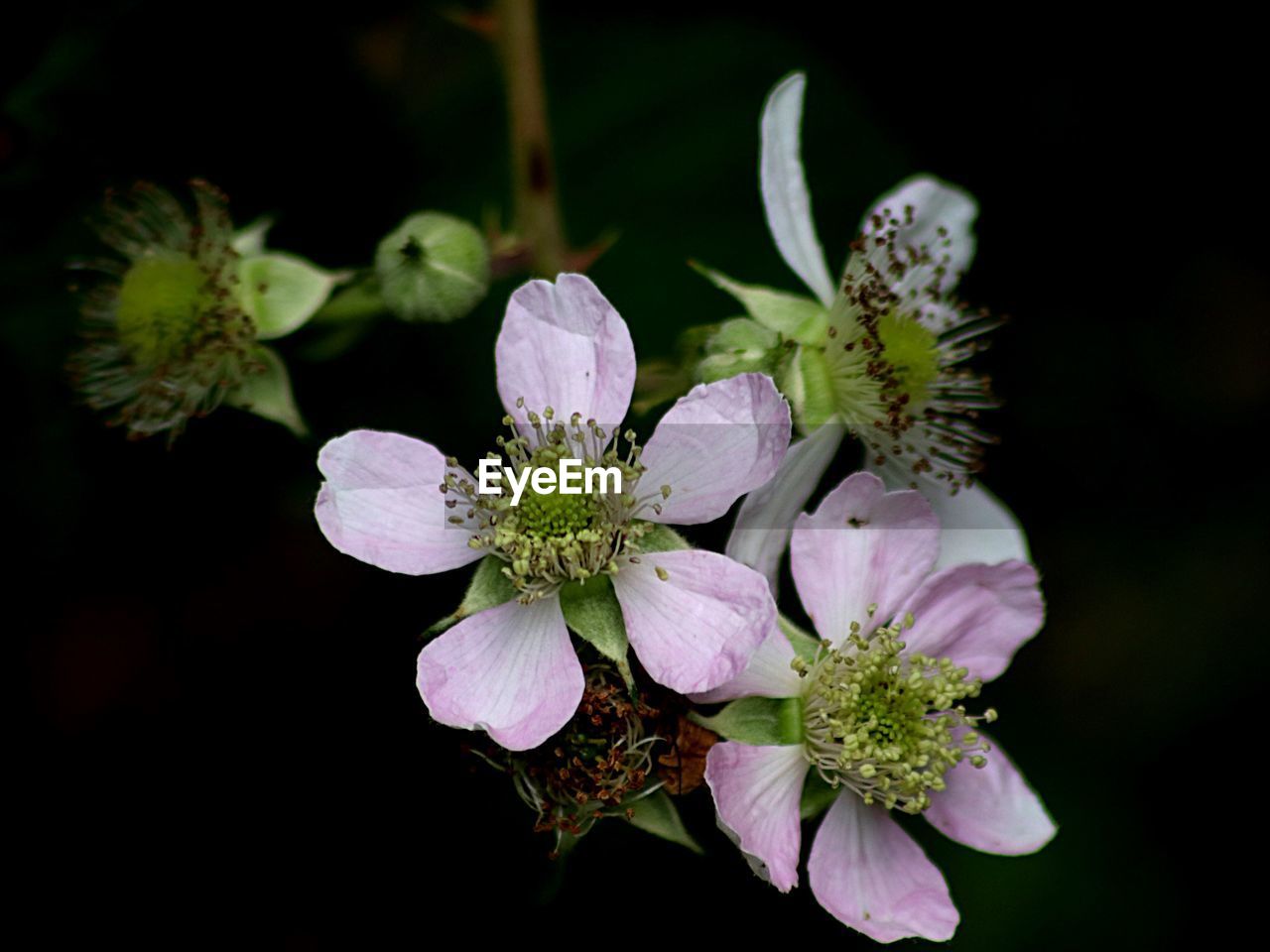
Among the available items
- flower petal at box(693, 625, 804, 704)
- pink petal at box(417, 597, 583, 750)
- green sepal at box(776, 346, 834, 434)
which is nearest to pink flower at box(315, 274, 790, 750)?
pink petal at box(417, 597, 583, 750)

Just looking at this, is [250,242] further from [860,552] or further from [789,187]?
[860,552]

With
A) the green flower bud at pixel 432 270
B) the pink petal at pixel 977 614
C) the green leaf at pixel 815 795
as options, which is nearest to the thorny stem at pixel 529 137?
the green flower bud at pixel 432 270

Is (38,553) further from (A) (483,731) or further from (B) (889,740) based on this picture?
(B) (889,740)

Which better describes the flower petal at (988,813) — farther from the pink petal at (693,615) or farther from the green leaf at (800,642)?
the pink petal at (693,615)

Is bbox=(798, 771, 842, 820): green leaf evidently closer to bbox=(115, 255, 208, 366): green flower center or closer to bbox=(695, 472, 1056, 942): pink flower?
bbox=(695, 472, 1056, 942): pink flower

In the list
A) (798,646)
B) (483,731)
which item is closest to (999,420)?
(798,646)

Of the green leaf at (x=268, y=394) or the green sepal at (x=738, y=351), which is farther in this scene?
the green leaf at (x=268, y=394)
